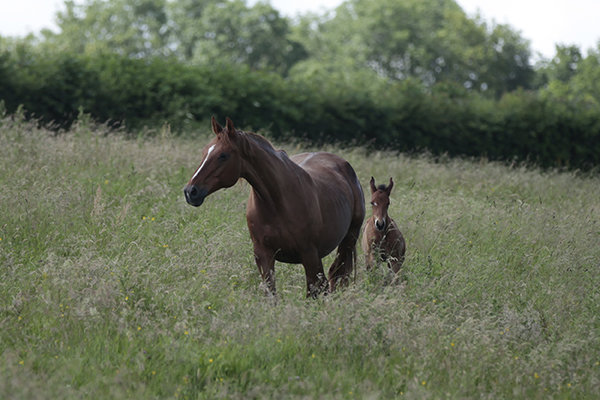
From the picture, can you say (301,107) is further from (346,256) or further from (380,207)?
(346,256)

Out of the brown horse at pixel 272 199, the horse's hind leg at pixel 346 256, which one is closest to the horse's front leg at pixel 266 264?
the brown horse at pixel 272 199

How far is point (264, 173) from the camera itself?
588cm

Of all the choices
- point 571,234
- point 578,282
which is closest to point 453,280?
point 578,282

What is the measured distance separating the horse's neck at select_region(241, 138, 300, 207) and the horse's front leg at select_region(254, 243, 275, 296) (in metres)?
0.43

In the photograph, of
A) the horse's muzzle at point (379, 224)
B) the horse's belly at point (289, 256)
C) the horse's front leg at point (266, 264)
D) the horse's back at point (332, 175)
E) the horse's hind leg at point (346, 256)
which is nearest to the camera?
the horse's front leg at point (266, 264)

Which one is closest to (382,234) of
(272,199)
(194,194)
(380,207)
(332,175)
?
(380,207)

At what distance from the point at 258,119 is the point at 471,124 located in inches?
318

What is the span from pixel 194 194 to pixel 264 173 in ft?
2.59

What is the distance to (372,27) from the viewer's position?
47.8 meters

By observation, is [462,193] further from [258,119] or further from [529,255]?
[258,119]

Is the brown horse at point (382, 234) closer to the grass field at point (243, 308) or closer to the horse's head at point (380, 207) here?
the horse's head at point (380, 207)

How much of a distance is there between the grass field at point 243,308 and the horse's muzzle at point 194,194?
3.02 ft

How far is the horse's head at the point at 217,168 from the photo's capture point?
5387 mm

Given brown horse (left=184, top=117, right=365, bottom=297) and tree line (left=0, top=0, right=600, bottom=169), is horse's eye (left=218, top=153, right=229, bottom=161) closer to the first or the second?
brown horse (left=184, top=117, right=365, bottom=297)
